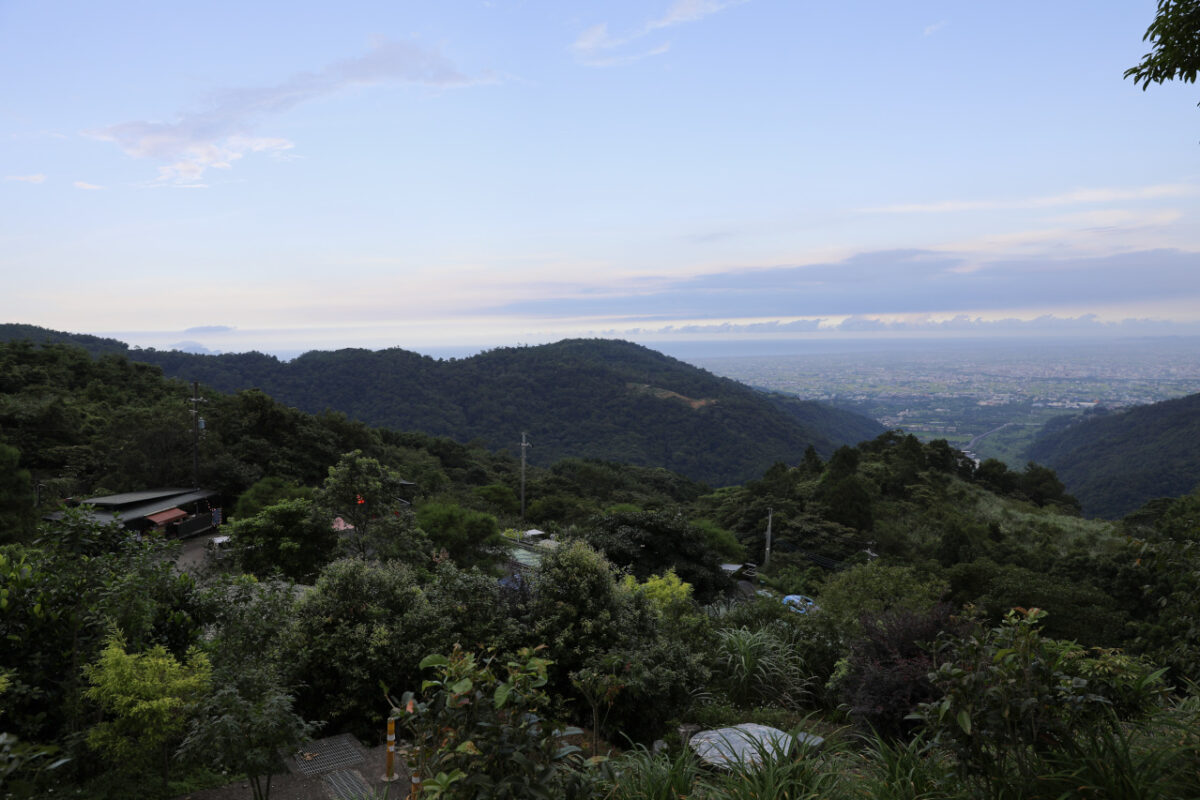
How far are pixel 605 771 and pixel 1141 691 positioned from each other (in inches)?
98.9

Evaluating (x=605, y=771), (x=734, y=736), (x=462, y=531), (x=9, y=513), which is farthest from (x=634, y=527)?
(x=9, y=513)

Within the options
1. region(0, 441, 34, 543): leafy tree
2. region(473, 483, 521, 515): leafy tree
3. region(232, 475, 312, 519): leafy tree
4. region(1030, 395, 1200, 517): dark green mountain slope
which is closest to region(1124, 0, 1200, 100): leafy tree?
region(232, 475, 312, 519): leafy tree

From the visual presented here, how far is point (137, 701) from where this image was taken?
3.92 m

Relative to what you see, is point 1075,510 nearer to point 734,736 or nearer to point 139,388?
point 734,736

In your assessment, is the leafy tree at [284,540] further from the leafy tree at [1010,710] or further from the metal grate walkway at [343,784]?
the leafy tree at [1010,710]

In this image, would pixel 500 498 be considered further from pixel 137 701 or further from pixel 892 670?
pixel 137 701

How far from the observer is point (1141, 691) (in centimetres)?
279

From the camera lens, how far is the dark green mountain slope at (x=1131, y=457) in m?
41.1

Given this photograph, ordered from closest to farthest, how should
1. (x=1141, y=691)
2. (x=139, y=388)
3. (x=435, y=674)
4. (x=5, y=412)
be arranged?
(x=1141, y=691)
(x=435, y=674)
(x=5, y=412)
(x=139, y=388)

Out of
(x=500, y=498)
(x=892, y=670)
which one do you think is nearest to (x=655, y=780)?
(x=892, y=670)

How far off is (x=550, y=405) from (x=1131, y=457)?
208 ft

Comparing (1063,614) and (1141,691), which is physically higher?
(1141,691)

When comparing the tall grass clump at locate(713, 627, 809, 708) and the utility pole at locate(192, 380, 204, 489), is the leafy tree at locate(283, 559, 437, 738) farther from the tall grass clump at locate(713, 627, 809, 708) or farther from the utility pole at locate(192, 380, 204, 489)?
the utility pole at locate(192, 380, 204, 489)

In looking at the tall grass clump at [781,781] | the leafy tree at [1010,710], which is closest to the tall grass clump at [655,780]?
the tall grass clump at [781,781]
